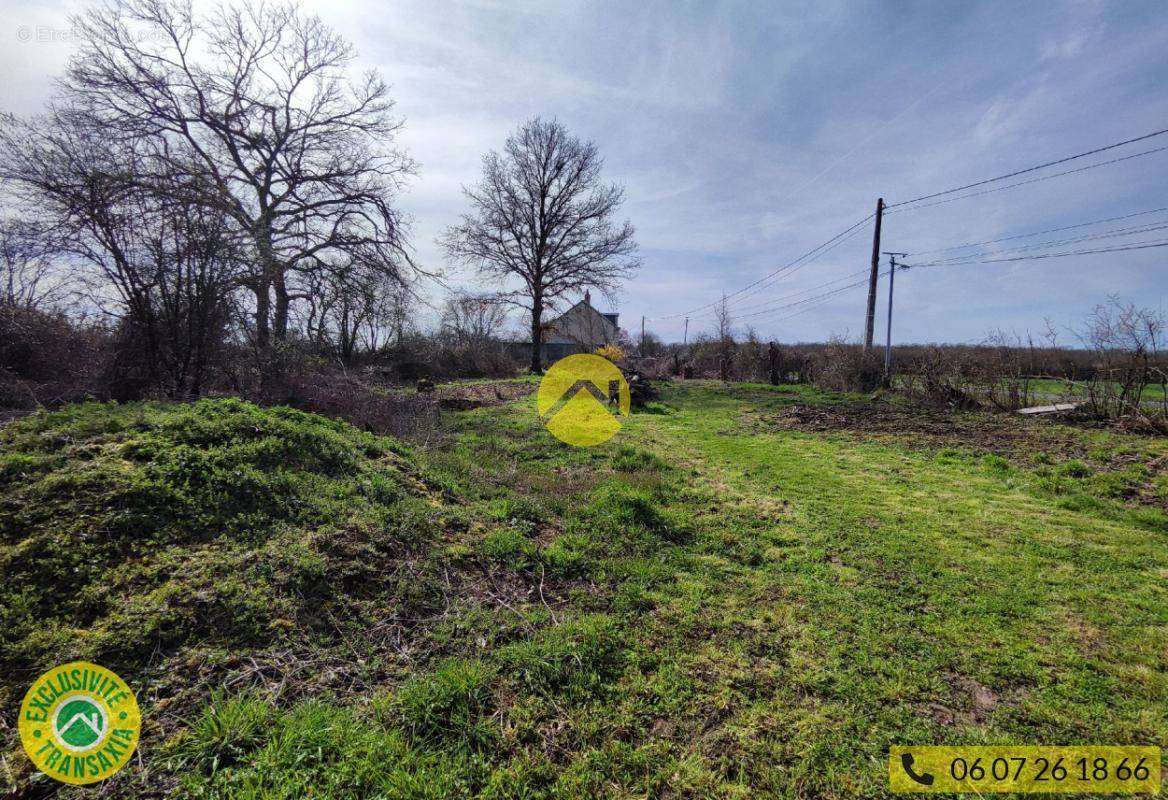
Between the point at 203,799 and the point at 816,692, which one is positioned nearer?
the point at 203,799

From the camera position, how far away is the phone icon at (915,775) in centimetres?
179

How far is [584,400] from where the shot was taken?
505 inches

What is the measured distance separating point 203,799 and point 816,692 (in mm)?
2627

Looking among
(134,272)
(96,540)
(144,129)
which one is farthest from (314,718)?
(144,129)

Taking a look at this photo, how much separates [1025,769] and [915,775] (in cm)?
49

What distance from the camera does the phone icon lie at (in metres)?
1.79

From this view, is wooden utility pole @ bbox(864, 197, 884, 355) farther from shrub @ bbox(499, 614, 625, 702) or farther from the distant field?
shrub @ bbox(499, 614, 625, 702)

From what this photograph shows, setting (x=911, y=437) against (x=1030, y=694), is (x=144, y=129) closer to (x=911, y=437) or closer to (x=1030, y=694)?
(x=1030, y=694)

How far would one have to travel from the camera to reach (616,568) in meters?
3.55

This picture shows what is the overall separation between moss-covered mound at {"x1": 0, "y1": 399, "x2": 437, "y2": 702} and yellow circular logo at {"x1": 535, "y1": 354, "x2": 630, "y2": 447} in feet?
17.1

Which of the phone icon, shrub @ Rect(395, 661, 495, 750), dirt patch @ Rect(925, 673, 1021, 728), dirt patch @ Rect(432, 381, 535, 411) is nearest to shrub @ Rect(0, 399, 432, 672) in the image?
shrub @ Rect(395, 661, 495, 750)

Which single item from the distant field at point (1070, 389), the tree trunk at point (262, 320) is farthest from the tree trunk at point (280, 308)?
the distant field at point (1070, 389)

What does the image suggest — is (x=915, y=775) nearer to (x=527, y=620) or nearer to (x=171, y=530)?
(x=527, y=620)

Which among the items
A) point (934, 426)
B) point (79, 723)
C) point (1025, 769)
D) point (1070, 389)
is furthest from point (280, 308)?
point (1070, 389)
